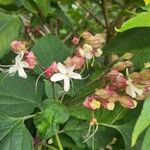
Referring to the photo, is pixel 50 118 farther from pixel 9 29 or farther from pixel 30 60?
pixel 9 29

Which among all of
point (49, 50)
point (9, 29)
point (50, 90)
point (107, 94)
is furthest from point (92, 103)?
point (9, 29)

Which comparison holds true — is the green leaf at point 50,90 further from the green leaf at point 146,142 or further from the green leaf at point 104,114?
the green leaf at point 146,142

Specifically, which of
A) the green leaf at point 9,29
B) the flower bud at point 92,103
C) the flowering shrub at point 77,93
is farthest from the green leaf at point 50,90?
the green leaf at point 9,29

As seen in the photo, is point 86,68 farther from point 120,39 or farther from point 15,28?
point 15,28

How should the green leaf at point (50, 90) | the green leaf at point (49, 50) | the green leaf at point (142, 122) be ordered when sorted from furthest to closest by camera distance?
the green leaf at point (49, 50), the green leaf at point (50, 90), the green leaf at point (142, 122)

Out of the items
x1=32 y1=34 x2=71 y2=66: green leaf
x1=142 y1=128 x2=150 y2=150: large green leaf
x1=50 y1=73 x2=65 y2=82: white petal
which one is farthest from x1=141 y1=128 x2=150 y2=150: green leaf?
x1=32 y1=34 x2=71 y2=66: green leaf

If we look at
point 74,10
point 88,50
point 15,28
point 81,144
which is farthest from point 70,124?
point 74,10

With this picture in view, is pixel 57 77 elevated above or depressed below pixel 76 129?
above
